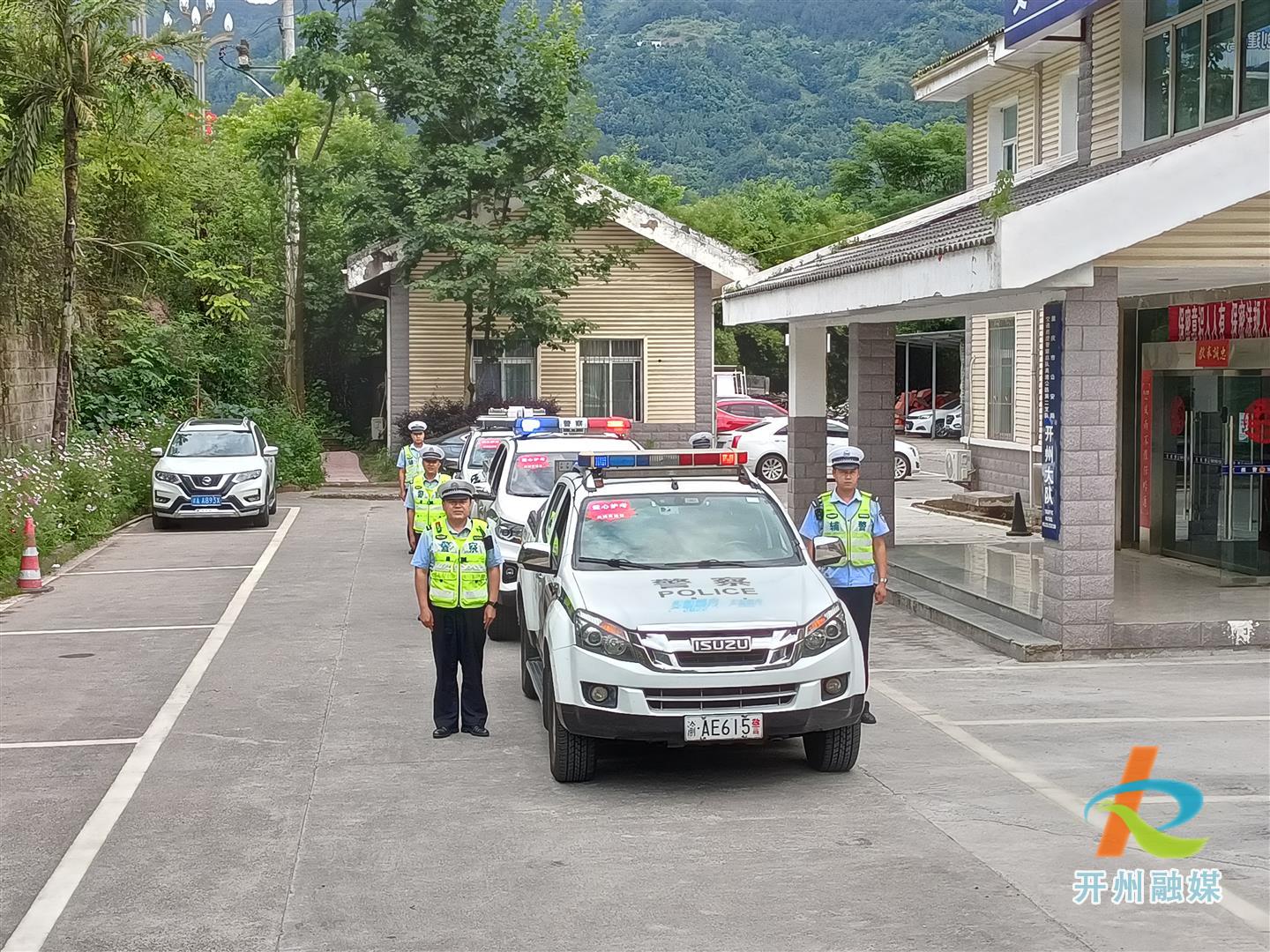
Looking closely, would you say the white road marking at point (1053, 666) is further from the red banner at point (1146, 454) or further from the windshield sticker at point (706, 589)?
the red banner at point (1146, 454)

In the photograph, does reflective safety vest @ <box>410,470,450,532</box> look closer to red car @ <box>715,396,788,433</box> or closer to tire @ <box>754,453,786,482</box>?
tire @ <box>754,453,786,482</box>

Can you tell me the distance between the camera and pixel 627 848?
290 inches

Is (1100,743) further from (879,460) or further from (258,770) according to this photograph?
(879,460)

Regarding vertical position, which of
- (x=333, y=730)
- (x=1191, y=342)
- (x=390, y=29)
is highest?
(x=390, y=29)

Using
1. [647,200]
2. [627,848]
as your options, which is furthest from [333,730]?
[647,200]

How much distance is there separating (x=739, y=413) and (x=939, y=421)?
1483 cm

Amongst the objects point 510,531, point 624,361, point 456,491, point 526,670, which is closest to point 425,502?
point 510,531

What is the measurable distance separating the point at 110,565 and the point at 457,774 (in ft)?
40.2

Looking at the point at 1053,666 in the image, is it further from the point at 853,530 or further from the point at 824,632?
the point at 824,632

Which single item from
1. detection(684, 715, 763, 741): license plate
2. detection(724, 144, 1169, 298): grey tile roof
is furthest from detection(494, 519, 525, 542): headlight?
detection(684, 715, 763, 741): license plate

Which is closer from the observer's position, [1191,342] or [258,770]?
[258,770]

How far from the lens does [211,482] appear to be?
23.7 meters

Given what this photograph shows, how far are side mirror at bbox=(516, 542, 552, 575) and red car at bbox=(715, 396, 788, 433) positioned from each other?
25513 millimetres

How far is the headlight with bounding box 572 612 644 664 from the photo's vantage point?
8328 millimetres
